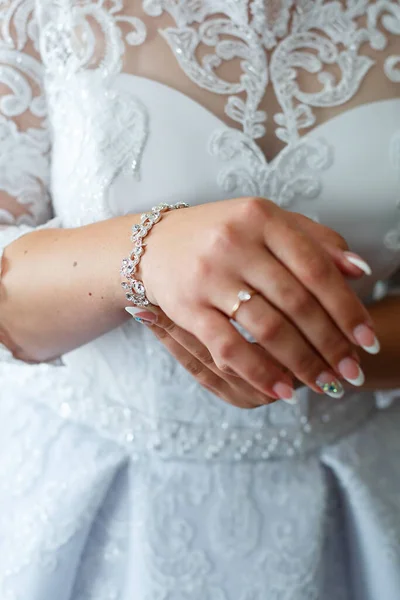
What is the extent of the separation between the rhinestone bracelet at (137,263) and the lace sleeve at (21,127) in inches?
8.0

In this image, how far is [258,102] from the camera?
647 millimetres

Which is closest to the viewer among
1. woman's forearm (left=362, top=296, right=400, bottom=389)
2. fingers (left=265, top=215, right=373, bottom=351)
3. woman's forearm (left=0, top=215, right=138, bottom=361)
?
fingers (left=265, top=215, right=373, bottom=351)

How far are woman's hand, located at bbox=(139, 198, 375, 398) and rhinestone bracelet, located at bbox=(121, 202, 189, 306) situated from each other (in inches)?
2.1

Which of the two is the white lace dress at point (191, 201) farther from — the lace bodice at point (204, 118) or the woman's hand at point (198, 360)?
the woman's hand at point (198, 360)

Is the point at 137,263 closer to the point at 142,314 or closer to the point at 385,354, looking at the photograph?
the point at 142,314

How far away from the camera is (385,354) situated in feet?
2.19

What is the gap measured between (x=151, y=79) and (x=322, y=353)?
39 centimetres

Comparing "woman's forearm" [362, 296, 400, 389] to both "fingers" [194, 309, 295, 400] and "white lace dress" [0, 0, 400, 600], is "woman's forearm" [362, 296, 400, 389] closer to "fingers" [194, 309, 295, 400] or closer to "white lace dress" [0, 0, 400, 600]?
"white lace dress" [0, 0, 400, 600]

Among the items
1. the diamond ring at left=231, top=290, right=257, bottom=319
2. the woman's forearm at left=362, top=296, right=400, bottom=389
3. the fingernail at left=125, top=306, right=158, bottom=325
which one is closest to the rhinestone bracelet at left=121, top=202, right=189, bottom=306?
the fingernail at left=125, top=306, right=158, bottom=325

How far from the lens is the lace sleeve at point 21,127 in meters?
0.66

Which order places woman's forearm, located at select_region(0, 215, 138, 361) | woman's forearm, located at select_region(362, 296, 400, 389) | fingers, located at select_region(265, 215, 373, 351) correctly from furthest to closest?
woman's forearm, located at select_region(362, 296, 400, 389), woman's forearm, located at select_region(0, 215, 138, 361), fingers, located at select_region(265, 215, 373, 351)

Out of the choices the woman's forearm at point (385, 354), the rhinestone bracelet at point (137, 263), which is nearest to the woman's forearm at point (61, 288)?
the rhinestone bracelet at point (137, 263)

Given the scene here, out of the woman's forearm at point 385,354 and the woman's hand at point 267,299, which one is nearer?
the woman's hand at point 267,299

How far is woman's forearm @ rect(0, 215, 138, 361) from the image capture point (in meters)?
0.55
